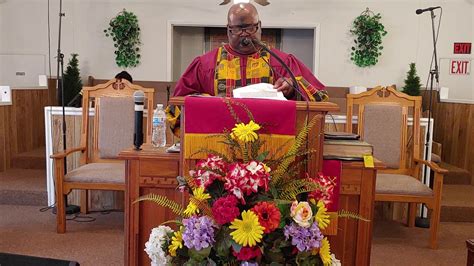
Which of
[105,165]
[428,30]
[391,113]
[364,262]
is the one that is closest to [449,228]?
[391,113]

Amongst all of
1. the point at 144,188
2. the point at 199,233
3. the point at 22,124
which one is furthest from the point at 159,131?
the point at 22,124

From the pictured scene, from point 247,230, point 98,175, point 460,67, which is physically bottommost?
point 98,175

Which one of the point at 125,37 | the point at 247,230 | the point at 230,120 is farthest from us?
the point at 125,37

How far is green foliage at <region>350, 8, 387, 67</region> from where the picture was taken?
6.08 metres

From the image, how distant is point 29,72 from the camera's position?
21.2 ft

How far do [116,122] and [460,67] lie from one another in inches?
191

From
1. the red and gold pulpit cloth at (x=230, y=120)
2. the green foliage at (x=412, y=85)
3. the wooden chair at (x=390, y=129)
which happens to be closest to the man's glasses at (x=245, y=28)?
the red and gold pulpit cloth at (x=230, y=120)

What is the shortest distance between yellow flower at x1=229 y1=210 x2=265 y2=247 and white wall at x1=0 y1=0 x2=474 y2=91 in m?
5.58

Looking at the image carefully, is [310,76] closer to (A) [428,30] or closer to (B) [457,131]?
(B) [457,131]

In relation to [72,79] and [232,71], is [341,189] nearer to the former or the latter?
[232,71]

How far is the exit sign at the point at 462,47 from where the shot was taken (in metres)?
6.11

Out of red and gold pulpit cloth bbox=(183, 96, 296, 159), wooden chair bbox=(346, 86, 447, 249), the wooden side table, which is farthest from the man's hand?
wooden chair bbox=(346, 86, 447, 249)

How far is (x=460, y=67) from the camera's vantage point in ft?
20.1

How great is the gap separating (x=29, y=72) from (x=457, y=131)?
5.55 metres
